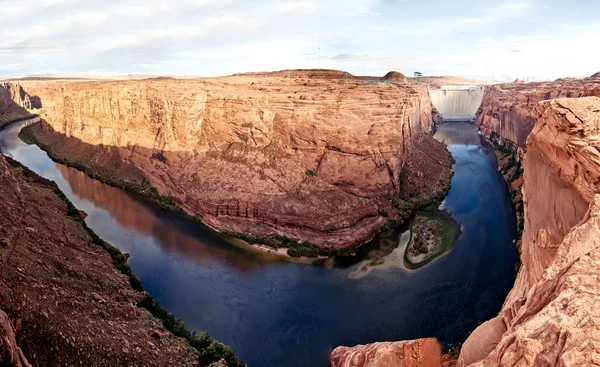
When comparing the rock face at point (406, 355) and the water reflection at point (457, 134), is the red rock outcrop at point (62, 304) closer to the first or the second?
the rock face at point (406, 355)

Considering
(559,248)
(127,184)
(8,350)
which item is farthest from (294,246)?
(127,184)

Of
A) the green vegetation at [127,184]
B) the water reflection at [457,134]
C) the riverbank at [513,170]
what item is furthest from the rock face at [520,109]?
the green vegetation at [127,184]

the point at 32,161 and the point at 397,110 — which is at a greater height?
the point at 397,110

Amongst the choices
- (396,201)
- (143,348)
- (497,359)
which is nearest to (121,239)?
(143,348)

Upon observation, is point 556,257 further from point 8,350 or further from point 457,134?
point 457,134

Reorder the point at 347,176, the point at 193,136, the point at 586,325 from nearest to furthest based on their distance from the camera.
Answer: the point at 586,325 → the point at 347,176 → the point at 193,136

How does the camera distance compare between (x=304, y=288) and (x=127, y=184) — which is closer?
(x=304, y=288)

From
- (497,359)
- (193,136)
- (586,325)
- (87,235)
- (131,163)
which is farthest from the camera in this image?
(131,163)

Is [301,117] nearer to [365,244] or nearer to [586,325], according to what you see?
[365,244]
